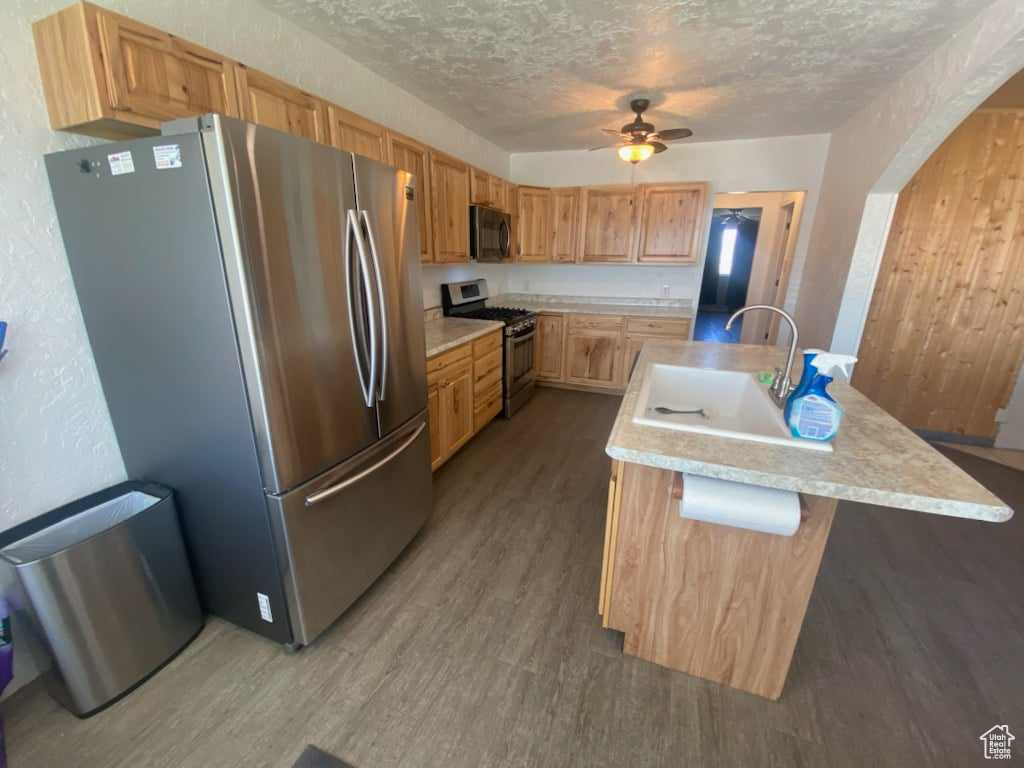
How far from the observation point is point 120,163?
3.94ft

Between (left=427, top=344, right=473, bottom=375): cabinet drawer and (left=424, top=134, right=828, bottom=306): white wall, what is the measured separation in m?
0.91

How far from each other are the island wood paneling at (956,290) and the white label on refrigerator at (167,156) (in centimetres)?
441

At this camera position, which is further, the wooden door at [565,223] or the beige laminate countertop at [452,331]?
the wooden door at [565,223]

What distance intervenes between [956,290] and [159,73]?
193 inches

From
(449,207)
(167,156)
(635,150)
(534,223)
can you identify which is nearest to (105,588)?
(167,156)

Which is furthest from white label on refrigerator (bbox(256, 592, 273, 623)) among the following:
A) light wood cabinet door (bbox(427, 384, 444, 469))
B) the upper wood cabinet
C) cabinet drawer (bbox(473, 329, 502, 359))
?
cabinet drawer (bbox(473, 329, 502, 359))

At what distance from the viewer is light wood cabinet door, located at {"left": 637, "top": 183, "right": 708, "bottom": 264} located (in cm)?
393

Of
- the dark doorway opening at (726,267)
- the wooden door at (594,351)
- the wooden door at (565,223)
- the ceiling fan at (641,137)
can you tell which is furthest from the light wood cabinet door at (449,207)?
the dark doorway opening at (726,267)

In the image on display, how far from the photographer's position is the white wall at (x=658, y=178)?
3.80 m

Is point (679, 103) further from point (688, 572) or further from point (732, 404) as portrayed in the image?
point (688, 572)

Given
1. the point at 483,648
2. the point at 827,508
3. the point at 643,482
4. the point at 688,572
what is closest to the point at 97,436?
the point at 483,648

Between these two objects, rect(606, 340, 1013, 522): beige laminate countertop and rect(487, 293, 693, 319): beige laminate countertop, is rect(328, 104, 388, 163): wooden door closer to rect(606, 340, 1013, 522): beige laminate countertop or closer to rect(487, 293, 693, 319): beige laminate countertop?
rect(606, 340, 1013, 522): beige laminate countertop

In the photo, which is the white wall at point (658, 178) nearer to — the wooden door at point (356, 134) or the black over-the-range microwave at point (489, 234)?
the black over-the-range microwave at point (489, 234)

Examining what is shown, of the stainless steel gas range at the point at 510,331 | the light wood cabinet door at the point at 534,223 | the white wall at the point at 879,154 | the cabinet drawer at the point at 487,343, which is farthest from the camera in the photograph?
the light wood cabinet door at the point at 534,223
